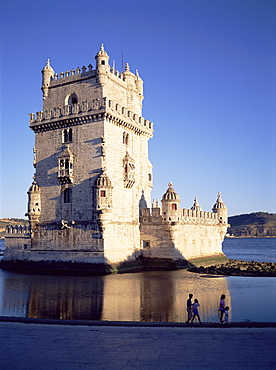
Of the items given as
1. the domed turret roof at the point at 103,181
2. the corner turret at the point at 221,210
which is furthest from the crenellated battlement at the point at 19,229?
the corner turret at the point at 221,210

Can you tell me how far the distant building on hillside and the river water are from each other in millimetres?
4463

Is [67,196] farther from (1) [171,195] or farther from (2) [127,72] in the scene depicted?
(2) [127,72]

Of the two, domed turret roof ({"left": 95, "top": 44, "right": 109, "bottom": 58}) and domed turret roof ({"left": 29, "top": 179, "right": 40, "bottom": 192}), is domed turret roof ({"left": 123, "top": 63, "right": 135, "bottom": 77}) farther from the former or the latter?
domed turret roof ({"left": 29, "top": 179, "right": 40, "bottom": 192})

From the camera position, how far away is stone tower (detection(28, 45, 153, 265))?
132 ft

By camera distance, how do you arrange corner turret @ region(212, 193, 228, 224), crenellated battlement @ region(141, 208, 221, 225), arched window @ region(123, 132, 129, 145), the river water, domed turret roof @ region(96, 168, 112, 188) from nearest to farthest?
the river water < domed turret roof @ region(96, 168, 112, 188) < arched window @ region(123, 132, 129, 145) < crenellated battlement @ region(141, 208, 221, 225) < corner turret @ region(212, 193, 228, 224)

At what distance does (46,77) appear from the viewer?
46.4 metres

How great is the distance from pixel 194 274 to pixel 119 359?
96.1 feet

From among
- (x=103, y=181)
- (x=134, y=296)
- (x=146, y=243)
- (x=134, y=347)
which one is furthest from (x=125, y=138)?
(x=134, y=347)

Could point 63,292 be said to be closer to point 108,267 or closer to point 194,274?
point 108,267

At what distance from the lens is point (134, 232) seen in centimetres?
4462

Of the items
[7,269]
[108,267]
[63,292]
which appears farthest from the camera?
[7,269]

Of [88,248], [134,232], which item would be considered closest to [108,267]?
[88,248]

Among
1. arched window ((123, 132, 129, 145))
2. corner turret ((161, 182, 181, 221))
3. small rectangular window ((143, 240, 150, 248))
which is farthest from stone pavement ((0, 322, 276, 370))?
arched window ((123, 132, 129, 145))

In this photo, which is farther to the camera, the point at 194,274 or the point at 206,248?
the point at 206,248
